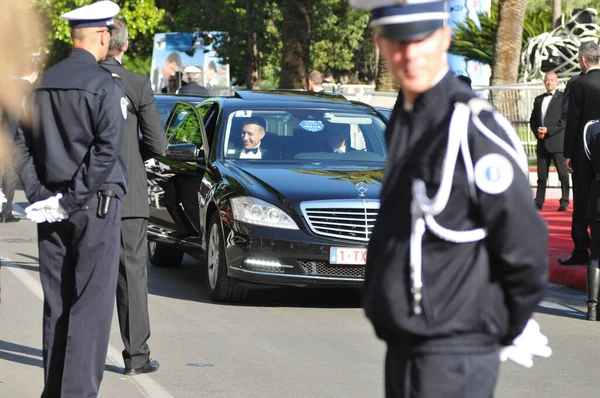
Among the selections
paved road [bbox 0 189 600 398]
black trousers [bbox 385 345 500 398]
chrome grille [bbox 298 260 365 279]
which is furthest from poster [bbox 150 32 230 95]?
black trousers [bbox 385 345 500 398]

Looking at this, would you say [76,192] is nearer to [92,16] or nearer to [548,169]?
[92,16]

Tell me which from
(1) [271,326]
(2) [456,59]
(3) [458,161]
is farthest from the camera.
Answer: (2) [456,59]

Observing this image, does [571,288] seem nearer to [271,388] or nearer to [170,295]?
[170,295]

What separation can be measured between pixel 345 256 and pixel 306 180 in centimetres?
82

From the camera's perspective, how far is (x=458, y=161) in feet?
9.88

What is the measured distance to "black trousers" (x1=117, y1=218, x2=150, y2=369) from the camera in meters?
6.94

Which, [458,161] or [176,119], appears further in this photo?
[176,119]

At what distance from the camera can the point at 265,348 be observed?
7945 mm

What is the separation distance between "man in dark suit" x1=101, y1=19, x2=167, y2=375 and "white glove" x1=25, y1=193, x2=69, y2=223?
150cm

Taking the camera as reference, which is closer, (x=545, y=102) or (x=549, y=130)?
(x=549, y=130)

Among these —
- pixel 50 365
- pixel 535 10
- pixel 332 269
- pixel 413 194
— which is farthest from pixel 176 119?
pixel 535 10

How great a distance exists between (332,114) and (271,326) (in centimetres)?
263

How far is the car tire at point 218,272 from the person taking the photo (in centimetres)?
957

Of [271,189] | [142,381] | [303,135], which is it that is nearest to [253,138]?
[303,135]
